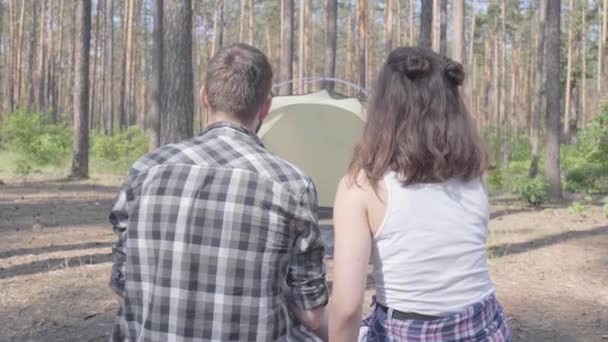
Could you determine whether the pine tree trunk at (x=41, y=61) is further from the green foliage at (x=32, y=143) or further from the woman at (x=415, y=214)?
the woman at (x=415, y=214)

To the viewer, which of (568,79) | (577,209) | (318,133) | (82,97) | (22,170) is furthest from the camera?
(568,79)

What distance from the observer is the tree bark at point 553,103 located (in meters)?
13.5

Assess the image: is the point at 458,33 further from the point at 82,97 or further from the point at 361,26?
the point at 361,26

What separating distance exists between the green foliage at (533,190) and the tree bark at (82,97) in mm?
8503

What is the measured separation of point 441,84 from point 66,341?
3.43 meters

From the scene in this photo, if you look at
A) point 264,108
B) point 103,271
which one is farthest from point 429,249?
point 103,271

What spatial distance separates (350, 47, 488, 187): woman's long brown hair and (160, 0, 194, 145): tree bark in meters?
6.19

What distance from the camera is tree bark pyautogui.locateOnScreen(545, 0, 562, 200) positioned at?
13.5m

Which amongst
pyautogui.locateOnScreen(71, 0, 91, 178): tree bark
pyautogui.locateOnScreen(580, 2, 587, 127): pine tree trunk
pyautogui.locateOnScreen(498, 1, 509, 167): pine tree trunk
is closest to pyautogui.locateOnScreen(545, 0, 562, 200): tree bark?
pyautogui.locateOnScreen(71, 0, 91, 178): tree bark

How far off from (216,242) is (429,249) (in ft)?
1.81

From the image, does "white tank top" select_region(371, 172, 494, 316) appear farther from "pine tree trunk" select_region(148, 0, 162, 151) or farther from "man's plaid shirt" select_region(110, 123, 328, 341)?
"pine tree trunk" select_region(148, 0, 162, 151)

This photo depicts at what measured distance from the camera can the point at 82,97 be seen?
14312 millimetres

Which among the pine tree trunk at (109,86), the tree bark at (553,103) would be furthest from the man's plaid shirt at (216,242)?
the pine tree trunk at (109,86)

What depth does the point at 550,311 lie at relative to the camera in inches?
218
